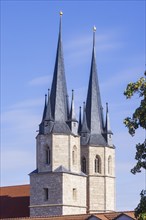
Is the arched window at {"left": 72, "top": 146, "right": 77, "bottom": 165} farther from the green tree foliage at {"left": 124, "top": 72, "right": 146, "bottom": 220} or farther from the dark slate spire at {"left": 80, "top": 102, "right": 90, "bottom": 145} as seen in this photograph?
the green tree foliage at {"left": 124, "top": 72, "right": 146, "bottom": 220}

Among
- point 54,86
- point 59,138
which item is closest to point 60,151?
point 59,138

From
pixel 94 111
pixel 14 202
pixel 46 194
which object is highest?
pixel 94 111

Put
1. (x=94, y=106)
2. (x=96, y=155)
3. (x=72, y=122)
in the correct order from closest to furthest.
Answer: (x=72, y=122), (x=96, y=155), (x=94, y=106)

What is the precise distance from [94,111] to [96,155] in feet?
10.0

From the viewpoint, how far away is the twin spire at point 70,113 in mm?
55594

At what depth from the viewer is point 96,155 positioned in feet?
192

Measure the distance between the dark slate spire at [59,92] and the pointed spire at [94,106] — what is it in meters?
3.03

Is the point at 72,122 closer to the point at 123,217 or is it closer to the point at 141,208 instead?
the point at 123,217

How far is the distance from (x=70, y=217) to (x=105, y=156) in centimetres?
1114

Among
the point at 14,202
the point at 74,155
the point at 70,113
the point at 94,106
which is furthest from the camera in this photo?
the point at 14,202

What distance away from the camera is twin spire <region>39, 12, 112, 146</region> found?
55.6 m

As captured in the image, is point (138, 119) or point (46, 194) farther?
point (46, 194)

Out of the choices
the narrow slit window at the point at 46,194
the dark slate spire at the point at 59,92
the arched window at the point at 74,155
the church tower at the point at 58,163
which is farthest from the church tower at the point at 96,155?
the narrow slit window at the point at 46,194

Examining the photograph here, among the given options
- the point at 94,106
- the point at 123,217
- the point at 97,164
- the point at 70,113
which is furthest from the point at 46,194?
the point at 123,217
